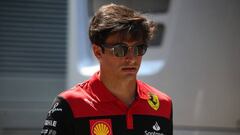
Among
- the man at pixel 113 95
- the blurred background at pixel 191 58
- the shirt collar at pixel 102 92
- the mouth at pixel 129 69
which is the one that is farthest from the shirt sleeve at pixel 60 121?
the blurred background at pixel 191 58

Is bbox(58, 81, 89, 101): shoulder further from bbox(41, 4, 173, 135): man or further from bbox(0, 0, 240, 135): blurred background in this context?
bbox(0, 0, 240, 135): blurred background

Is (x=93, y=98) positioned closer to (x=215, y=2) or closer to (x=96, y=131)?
(x=96, y=131)

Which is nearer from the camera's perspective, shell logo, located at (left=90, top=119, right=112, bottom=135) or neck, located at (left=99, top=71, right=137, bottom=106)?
shell logo, located at (left=90, top=119, right=112, bottom=135)

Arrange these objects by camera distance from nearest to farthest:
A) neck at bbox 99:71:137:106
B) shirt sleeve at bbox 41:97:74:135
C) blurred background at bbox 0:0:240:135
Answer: shirt sleeve at bbox 41:97:74:135 < neck at bbox 99:71:137:106 < blurred background at bbox 0:0:240:135

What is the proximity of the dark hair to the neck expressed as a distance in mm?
153

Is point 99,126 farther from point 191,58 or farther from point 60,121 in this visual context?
point 191,58

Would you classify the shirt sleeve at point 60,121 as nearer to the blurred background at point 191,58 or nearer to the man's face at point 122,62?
the man's face at point 122,62

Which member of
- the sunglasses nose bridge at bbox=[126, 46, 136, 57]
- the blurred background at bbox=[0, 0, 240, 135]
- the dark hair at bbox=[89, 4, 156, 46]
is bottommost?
the blurred background at bbox=[0, 0, 240, 135]

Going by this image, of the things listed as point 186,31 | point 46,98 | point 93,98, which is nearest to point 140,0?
point 186,31

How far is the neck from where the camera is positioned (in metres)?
2.53

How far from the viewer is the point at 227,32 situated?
171 inches

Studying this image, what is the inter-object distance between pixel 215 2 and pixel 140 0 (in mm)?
526

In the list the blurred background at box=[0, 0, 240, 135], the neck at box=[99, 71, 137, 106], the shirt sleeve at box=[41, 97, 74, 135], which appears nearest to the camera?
the shirt sleeve at box=[41, 97, 74, 135]


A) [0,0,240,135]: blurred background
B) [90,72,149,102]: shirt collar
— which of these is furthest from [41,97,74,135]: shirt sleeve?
[0,0,240,135]: blurred background
